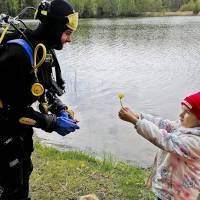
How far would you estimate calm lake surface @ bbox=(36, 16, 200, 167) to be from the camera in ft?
28.7

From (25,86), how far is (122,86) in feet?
37.8

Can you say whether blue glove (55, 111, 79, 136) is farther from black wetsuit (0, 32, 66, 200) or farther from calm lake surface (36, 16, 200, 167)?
calm lake surface (36, 16, 200, 167)

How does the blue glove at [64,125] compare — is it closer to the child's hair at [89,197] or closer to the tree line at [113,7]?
the child's hair at [89,197]

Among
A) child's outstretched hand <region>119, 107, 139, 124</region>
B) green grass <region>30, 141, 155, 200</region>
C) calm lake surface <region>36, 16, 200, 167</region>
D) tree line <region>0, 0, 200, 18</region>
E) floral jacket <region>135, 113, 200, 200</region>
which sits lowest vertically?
tree line <region>0, 0, 200, 18</region>

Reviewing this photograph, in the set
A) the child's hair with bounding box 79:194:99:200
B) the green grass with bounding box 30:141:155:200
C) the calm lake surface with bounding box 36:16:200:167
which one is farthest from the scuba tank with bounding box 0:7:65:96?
the calm lake surface with bounding box 36:16:200:167

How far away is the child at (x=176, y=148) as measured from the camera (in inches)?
117

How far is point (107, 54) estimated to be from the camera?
2209 centimetres

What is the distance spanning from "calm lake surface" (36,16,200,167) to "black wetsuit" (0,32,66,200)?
4417 mm

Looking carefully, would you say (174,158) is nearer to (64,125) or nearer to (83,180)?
(64,125)

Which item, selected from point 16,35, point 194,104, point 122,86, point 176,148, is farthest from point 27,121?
point 122,86

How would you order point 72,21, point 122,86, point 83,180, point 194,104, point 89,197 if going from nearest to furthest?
point 194,104 → point 72,21 → point 89,197 → point 83,180 → point 122,86

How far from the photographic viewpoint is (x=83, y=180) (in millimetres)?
5242

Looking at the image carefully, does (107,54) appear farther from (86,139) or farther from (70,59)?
(86,139)

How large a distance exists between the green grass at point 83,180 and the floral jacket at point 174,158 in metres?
1.69
